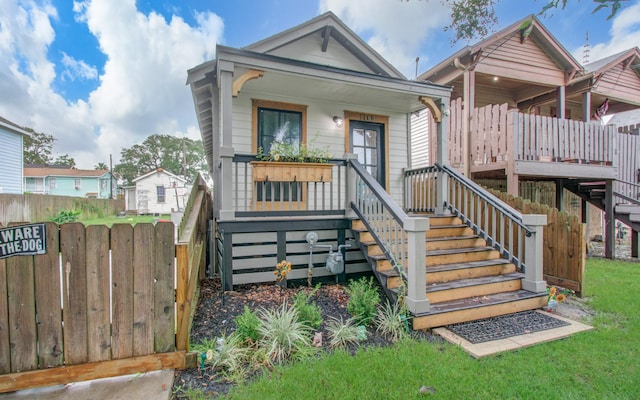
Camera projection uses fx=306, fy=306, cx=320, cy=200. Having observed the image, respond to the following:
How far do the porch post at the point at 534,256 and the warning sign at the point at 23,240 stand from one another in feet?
17.2

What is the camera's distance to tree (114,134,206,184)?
47.2 meters

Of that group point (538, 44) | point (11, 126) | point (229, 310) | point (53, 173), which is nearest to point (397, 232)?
point (229, 310)

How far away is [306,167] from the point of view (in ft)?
16.0

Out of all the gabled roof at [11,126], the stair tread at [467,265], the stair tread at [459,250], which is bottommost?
the stair tread at [467,265]

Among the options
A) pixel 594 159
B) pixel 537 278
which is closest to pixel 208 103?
pixel 537 278

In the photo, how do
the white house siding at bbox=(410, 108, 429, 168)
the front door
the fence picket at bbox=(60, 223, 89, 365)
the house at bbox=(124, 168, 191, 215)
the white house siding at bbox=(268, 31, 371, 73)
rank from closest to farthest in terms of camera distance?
1. the fence picket at bbox=(60, 223, 89, 365)
2. the white house siding at bbox=(268, 31, 371, 73)
3. the front door
4. the white house siding at bbox=(410, 108, 429, 168)
5. the house at bbox=(124, 168, 191, 215)

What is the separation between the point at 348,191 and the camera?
16.9 ft

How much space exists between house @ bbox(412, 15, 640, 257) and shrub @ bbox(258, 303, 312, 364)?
5718 millimetres

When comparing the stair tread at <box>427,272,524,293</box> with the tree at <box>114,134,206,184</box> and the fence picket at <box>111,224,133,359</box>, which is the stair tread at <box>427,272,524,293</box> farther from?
the tree at <box>114,134,206,184</box>

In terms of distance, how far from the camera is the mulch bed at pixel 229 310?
236 cm

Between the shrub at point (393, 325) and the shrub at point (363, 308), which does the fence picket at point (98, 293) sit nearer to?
the shrub at point (363, 308)

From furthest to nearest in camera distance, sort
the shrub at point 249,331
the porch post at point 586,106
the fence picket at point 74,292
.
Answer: the porch post at point 586,106 → the shrub at point 249,331 → the fence picket at point 74,292

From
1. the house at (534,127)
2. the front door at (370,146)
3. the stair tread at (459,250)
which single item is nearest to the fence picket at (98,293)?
the stair tread at (459,250)

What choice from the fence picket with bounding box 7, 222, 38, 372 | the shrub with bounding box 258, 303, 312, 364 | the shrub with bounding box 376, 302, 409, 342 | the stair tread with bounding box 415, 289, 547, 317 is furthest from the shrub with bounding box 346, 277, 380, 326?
the fence picket with bounding box 7, 222, 38, 372
